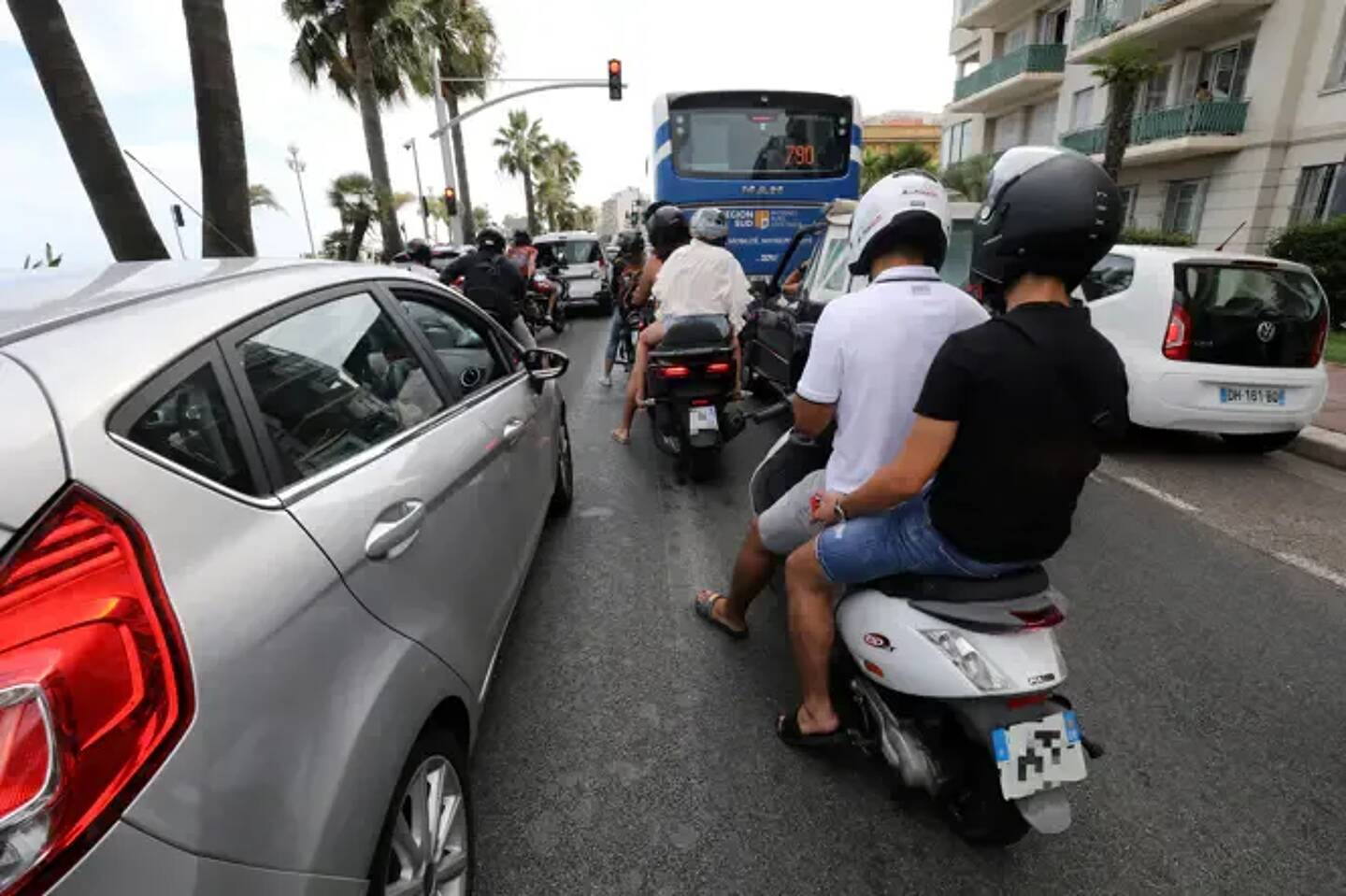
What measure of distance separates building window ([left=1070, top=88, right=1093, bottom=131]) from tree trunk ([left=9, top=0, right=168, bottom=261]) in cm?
2327

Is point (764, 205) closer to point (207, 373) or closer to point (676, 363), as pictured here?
point (676, 363)

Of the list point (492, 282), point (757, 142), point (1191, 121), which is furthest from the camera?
point (1191, 121)

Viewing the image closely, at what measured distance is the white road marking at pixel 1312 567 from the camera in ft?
12.0

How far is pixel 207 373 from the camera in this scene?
145 centimetres

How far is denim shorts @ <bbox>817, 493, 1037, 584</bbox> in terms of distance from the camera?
1.95 metres

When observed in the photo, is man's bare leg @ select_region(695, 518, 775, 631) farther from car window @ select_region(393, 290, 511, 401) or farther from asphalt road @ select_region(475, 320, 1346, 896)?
car window @ select_region(393, 290, 511, 401)

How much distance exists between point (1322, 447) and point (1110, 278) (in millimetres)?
2072

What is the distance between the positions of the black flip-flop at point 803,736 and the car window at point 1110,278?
15.4 ft

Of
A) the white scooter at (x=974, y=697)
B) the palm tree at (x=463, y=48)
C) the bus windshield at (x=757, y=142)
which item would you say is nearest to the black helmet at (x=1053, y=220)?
the white scooter at (x=974, y=697)

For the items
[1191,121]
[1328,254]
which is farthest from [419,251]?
[1191,121]

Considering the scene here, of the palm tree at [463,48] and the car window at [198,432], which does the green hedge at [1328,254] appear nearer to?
the car window at [198,432]

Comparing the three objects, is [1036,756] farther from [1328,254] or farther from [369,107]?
[369,107]

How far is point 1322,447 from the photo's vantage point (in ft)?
18.5

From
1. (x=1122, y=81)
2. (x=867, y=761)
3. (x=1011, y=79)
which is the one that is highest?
(x=1011, y=79)
